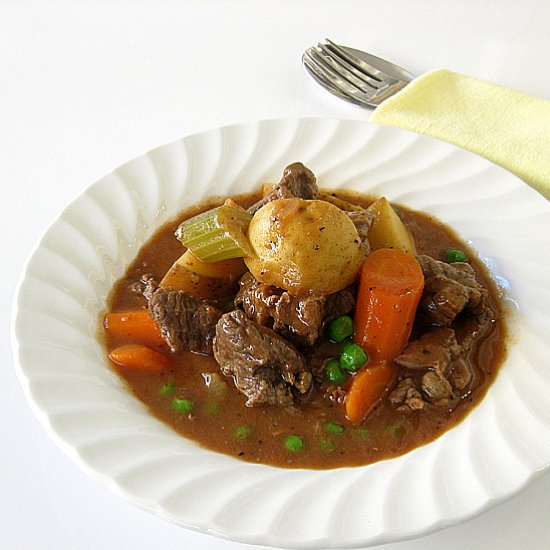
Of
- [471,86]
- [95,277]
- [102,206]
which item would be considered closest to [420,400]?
[95,277]

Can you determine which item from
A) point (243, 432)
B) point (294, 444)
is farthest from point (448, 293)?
point (243, 432)

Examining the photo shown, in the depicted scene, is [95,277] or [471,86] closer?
[95,277]

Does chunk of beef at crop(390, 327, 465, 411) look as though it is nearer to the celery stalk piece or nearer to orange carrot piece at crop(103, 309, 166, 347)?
the celery stalk piece

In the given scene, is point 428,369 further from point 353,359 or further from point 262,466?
point 262,466

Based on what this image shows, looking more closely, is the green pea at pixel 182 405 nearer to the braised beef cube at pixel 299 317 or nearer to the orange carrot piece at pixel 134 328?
the orange carrot piece at pixel 134 328

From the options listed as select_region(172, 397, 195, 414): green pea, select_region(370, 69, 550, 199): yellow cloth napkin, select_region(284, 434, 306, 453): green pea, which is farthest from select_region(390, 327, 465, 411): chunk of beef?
select_region(370, 69, 550, 199): yellow cloth napkin

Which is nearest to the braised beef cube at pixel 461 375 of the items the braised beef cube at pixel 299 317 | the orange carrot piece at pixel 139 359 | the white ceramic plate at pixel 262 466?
the white ceramic plate at pixel 262 466

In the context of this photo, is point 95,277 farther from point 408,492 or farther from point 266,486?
point 408,492
